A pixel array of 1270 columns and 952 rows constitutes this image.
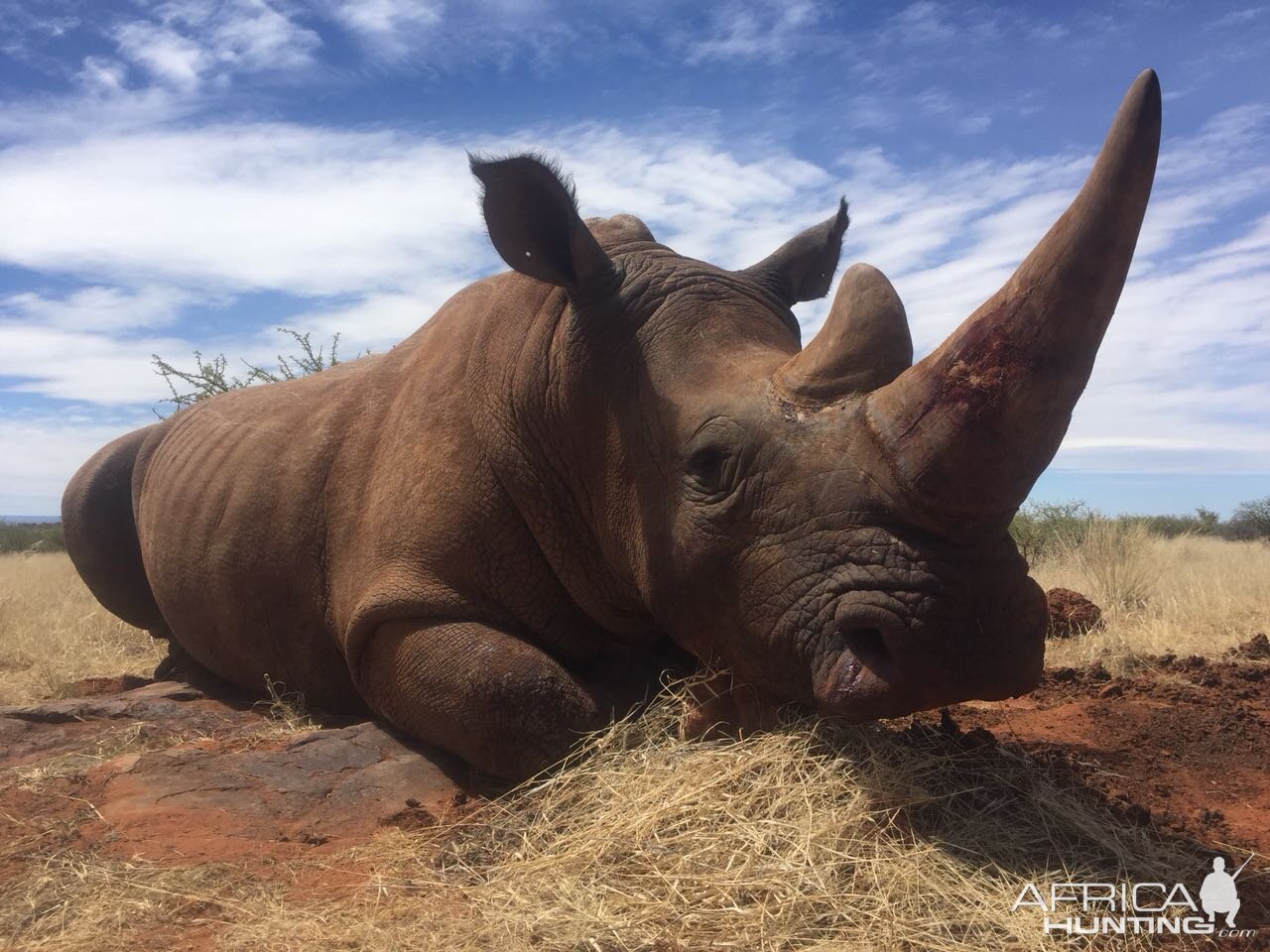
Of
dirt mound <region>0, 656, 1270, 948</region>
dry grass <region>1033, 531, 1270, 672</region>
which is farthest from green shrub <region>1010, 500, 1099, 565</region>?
dirt mound <region>0, 656, 1270, 948</region>

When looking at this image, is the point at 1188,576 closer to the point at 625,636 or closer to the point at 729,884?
the point at 625,636

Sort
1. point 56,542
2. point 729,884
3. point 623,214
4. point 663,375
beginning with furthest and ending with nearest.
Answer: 1. point 56,542
2. point 623,214
3. point 663,375
4. point 729,884

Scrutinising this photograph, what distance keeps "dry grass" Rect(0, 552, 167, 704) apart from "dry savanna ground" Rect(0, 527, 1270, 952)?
357 centimetres

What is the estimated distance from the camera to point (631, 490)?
13.5 feet

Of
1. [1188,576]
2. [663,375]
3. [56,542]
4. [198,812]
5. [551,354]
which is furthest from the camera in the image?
[56,542]

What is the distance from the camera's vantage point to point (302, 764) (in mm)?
4188

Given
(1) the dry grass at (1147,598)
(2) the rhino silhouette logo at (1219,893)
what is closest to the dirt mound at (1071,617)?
(1) the dry grass at (1147,598)

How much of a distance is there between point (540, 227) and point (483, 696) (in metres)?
1.87

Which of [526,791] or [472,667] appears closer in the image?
[526,791]

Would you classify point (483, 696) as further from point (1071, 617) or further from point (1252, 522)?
point (1252, 522)

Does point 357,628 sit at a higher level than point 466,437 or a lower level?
lower

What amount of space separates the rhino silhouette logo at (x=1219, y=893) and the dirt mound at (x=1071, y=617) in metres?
4.44

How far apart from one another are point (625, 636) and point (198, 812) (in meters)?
1.76

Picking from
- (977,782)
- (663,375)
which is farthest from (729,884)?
(663,375)
